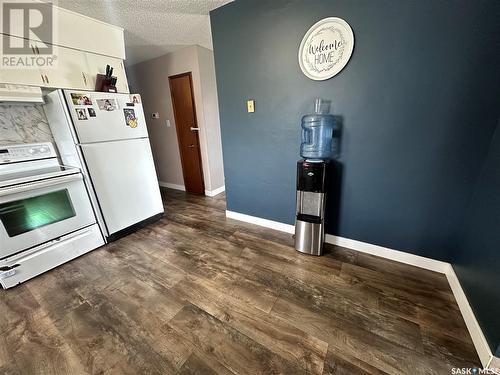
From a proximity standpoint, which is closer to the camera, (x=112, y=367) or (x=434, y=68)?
(x=112, y=367)

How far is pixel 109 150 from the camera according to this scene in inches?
85.4

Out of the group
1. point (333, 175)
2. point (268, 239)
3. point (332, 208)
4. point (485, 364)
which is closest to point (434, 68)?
point (333, 175)

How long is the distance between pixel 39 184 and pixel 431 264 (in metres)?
3.51

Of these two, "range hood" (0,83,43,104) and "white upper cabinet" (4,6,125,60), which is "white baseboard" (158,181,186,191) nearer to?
"white upper cabinet" (4,6,125,60)

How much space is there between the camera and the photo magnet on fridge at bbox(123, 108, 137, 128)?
226 cm

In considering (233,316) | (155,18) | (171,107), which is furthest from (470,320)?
(171,107)

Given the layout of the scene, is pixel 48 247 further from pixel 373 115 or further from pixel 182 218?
pixel 373 115

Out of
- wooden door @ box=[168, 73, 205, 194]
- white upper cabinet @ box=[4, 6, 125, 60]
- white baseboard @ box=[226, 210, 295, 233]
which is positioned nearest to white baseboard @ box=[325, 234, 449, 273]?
white baseboard @ box=[226, 210, 295, 233]

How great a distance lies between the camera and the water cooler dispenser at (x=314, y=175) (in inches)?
69.5

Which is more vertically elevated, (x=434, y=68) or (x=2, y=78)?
(x=2, y=78)

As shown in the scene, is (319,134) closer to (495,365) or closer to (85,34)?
(495,365)

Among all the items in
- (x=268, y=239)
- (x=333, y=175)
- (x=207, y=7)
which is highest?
(x=207, y=7)

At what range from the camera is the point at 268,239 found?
2254mm

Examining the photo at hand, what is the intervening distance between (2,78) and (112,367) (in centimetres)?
250
